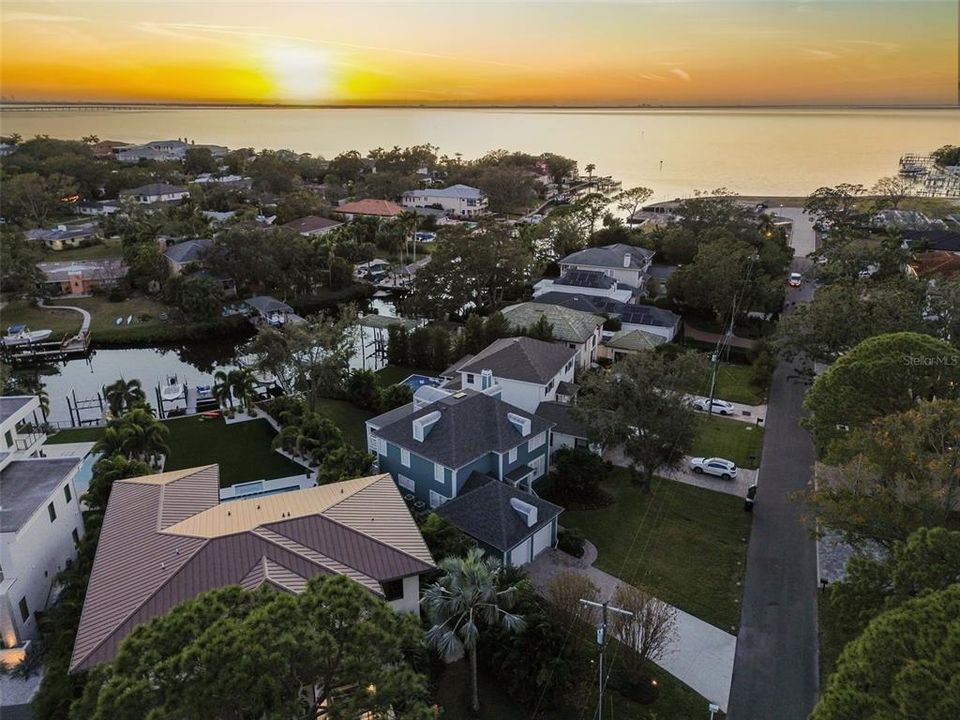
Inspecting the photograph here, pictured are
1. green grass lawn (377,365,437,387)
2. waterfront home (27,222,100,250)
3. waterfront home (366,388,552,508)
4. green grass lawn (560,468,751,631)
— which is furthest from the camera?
waterfront home (27,222,100,250)

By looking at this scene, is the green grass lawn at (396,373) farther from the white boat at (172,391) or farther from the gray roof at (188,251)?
the gray roof at (188,251)

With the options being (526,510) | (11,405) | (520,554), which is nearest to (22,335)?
(11,405)

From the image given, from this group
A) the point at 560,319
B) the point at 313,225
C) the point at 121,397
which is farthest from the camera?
the point at 313,225

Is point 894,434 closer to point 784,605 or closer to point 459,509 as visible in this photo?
point 784,605

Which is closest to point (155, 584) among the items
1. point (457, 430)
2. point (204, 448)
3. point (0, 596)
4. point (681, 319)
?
point (0, 596)

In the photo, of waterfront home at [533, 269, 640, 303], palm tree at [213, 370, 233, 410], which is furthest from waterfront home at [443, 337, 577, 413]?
waterfront home at [533, 269, 640, 303]

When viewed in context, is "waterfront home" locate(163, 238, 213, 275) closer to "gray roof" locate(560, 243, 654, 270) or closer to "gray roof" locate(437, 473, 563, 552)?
"gray roof" locate(560, 243, 654, 270)

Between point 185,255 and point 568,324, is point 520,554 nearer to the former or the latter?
point 568,324
